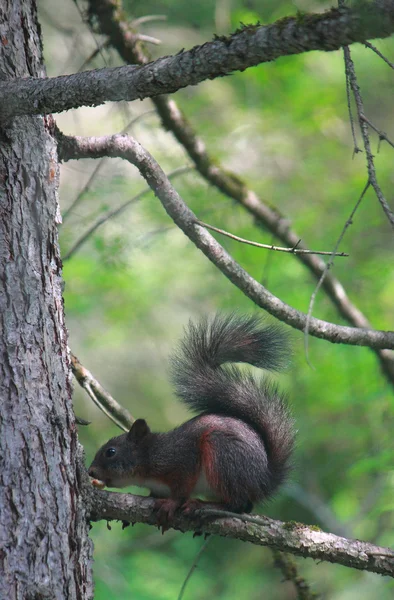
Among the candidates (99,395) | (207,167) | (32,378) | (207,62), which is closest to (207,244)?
(99,395)

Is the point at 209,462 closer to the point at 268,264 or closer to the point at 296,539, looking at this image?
the point at 296,539

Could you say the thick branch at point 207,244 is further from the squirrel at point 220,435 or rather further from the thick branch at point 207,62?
the thick branch at point 207,62

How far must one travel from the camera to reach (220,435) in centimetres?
257

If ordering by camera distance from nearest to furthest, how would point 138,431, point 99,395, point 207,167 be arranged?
point 99,395 → point 138,431 → point 207,167

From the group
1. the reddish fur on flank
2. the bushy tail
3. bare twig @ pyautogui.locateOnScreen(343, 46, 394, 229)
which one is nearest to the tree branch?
the bushy tail

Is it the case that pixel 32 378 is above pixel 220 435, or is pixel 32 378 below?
below

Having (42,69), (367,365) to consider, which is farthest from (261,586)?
(42,69)

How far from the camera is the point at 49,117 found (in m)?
2.11

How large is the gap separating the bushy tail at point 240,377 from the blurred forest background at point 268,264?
0.89 m

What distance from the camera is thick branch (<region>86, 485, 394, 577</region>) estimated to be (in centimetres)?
191

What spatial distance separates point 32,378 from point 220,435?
3.34 feet

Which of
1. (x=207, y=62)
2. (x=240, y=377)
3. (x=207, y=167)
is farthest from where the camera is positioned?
(x=207, y=167)

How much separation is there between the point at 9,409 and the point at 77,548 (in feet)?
1.39

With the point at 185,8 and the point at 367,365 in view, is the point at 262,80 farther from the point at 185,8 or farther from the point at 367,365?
the point at 367,365
